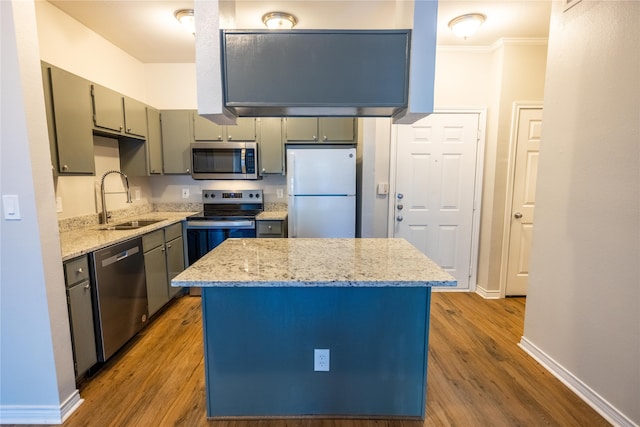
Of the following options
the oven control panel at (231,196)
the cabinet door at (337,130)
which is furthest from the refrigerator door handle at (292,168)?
the oven control panel at (231,196)

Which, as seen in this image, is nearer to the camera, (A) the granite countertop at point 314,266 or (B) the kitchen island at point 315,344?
(A) the granite countertop at point 314,266

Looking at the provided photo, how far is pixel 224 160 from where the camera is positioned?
3359mm

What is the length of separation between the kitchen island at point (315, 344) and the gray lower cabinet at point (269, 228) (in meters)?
1.58

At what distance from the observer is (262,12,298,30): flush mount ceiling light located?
2.43 m

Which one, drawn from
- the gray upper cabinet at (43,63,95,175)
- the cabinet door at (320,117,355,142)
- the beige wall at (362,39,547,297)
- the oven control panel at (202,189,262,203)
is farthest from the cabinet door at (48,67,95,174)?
the beige wall at (362,39,547,297)

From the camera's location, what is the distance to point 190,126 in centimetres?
337

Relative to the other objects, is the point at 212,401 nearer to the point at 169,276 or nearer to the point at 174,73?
the point at 169,276

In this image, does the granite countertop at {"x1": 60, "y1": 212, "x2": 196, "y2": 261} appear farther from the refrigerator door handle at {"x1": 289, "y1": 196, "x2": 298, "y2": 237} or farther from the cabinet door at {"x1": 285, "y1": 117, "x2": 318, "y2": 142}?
the cabinet door at {"x1": 285, "y1": 117, "x2": 318, "y2": 142}

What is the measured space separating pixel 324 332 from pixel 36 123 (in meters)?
1.85

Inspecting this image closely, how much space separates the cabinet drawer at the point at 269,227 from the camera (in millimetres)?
3209

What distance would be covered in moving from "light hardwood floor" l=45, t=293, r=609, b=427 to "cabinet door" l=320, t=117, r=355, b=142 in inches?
84.0

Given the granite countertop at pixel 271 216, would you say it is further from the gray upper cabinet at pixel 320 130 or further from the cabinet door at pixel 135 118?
the cabinet door at pixel 135 118

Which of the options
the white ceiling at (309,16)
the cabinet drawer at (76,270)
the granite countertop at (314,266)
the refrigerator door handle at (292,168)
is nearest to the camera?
the granite countertop at (314,266)

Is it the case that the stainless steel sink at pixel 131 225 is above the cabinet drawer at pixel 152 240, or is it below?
above
